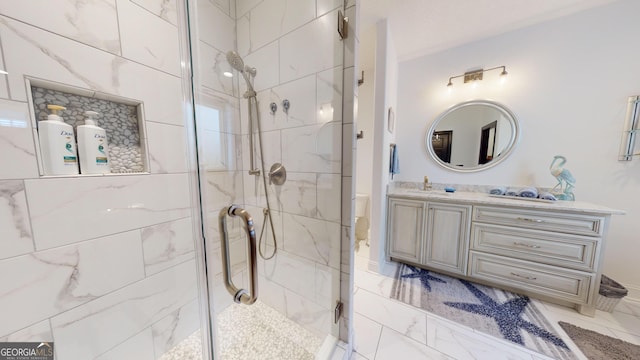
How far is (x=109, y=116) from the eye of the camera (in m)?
0.90

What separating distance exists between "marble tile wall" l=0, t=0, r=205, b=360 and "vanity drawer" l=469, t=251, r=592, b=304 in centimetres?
226

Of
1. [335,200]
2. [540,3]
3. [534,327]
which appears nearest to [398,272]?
[534,327]

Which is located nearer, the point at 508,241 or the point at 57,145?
the point at 57,145

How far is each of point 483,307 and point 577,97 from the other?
208cm

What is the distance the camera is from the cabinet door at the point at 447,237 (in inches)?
69.4

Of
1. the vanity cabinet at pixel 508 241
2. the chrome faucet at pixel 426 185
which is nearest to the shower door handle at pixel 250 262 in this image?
the vanity cabinet at pixel 508 241

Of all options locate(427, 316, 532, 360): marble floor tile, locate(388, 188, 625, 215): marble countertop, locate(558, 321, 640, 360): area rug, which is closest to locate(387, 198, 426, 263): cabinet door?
locate(388, 188, 625, 215): marble countertop

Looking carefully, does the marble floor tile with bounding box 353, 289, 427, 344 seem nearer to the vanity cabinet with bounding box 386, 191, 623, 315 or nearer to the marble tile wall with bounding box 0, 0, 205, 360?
the vanity cabinet with bounding box 386, 191, 623, 315

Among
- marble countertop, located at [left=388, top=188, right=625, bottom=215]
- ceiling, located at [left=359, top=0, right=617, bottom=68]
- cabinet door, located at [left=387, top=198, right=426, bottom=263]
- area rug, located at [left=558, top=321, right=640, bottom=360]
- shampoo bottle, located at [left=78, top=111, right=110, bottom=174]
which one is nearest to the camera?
shampoo bottle, located at [left=78, top=111, right=110, bottom=174]

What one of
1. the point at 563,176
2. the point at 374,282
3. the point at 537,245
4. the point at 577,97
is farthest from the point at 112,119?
the point at 577,97

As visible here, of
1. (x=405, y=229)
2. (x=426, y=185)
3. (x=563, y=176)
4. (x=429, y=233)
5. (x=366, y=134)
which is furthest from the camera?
(x=366, y=134)

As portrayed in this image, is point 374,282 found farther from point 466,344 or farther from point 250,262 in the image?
point 250,262

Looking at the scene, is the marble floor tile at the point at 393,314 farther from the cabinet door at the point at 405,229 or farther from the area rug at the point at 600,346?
the area rug at the point at 600,346

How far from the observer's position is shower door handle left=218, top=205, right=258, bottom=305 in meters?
0.66
